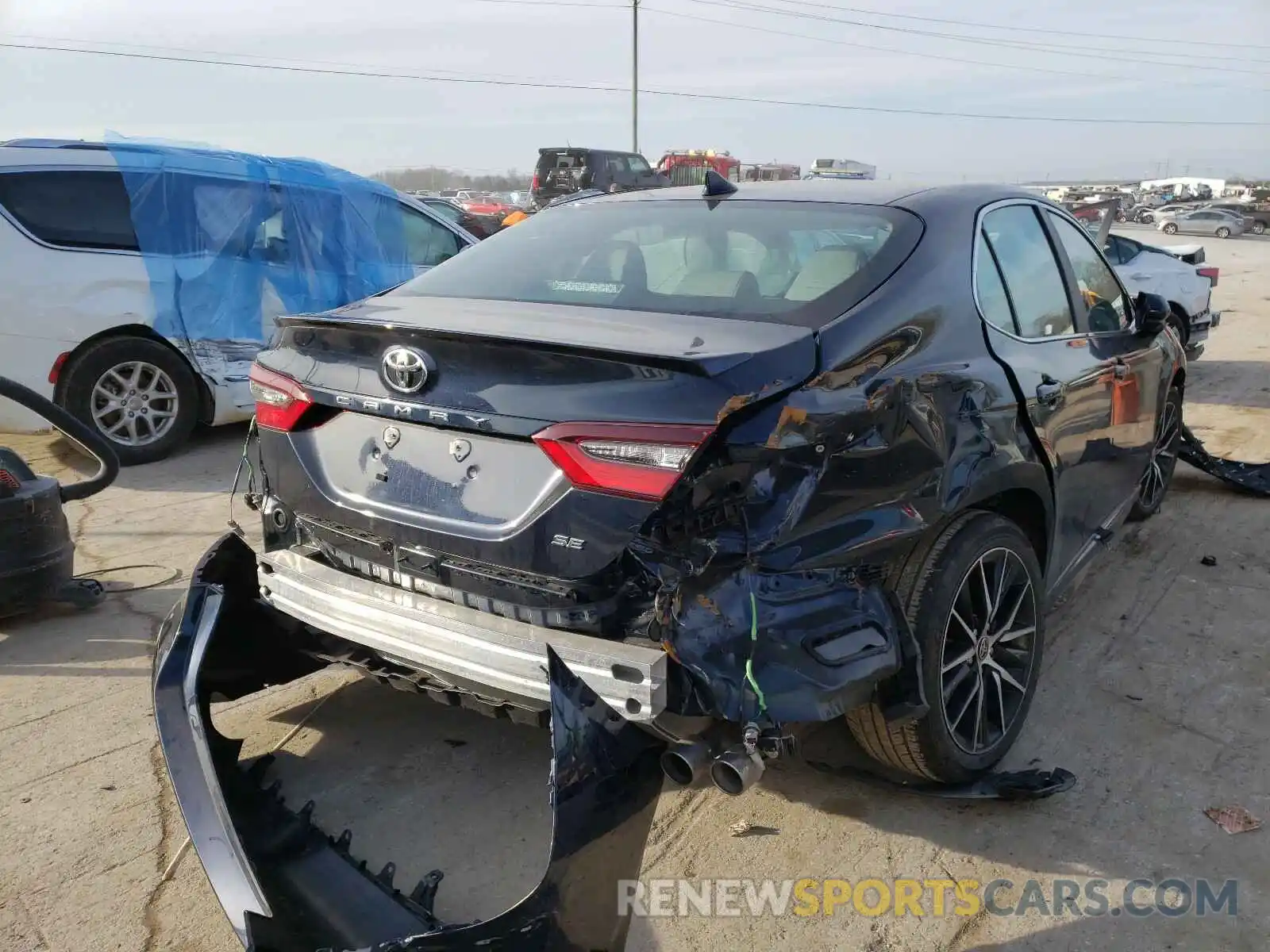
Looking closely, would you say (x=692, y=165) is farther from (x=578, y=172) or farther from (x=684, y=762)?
(x=684, y=762)

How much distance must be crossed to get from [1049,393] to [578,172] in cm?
2320

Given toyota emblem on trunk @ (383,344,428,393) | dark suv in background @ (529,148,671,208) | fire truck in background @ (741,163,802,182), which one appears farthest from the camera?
fire truck in background @ (741,163,802,182)

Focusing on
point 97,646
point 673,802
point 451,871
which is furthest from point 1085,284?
point 97,646

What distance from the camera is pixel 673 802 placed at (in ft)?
10.1

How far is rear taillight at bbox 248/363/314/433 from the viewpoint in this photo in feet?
9.28

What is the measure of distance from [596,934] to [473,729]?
1.47 m

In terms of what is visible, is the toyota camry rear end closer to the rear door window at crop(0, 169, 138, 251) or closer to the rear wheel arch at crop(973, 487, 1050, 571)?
the rear wheel arch at crop(973, 487, 1050, 571)

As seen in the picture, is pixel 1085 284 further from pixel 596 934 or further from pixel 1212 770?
pixel 596 934

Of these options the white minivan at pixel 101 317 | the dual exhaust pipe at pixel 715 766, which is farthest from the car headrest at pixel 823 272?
the white minivan at pixel 101 317

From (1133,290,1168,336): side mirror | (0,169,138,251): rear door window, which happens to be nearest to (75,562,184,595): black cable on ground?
(0,169,138,251): rear door window

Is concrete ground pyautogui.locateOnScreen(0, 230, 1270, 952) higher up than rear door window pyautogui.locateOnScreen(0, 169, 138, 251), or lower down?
lower down

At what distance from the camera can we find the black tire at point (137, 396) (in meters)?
6.65

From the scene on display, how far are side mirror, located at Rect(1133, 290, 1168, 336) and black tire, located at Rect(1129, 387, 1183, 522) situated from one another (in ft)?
4.72

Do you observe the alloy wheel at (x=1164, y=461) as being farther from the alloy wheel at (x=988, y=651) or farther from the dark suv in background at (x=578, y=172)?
the dark suv in background at (x=578, y=172)
